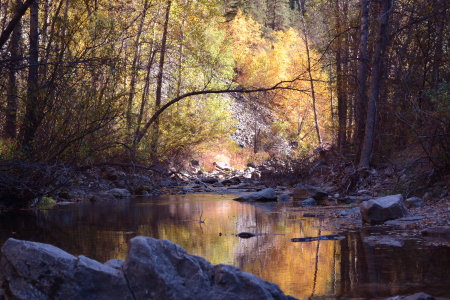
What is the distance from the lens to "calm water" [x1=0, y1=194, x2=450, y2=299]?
416 centimetres

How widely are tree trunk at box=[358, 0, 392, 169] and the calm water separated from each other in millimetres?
3056

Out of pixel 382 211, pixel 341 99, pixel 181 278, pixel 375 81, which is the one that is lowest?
pixel 181 278

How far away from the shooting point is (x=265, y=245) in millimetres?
5906

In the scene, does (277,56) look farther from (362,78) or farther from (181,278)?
(181,278)

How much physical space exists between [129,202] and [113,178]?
11.7ft

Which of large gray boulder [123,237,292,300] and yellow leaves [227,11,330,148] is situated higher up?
yellow leaves [227,11,330,148]

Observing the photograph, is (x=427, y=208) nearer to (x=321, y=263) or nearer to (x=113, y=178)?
(x=321, y=263)

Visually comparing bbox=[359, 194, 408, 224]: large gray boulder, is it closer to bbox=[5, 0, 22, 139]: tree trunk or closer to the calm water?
the calm water

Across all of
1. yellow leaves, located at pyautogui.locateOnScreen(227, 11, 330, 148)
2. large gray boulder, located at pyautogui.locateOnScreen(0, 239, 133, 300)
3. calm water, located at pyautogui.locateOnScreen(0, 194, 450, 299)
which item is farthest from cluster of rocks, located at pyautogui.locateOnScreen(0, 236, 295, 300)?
yellow leaves, located at pyautogui.locateOnScreen(227, 11, 330, 148)

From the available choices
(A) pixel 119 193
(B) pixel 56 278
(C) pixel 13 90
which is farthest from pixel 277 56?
(B) pixel 56 278

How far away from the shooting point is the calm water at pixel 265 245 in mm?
4164

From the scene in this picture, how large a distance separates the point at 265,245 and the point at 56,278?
315 centimetres

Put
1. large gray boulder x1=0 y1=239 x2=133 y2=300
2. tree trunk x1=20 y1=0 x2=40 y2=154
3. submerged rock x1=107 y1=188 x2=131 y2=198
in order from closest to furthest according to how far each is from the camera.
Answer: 1. large gray boulder x1=0 y1=239 x2=133 y2=300
2. tree trunk x1=20 y1=0 x2=40 y2=154
3. submerged rock x1=107 y1=188 x2=131 y2=198

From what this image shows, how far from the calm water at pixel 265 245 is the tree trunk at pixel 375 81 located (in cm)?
Answer: 306
